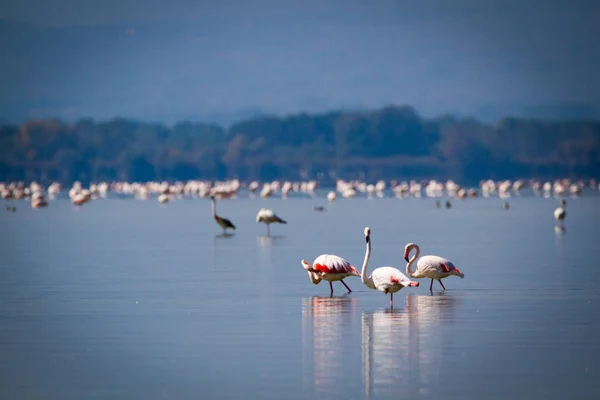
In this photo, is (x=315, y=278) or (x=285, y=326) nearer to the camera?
(x=285, y=326)

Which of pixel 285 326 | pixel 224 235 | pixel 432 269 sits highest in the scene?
pixel 224 235

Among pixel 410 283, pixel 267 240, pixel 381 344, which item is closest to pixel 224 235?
pixel 267 240

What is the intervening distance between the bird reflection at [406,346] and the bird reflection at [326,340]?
0.70 feet

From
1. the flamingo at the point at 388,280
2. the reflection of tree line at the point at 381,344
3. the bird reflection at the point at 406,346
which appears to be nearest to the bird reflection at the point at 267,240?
the reflection of tree line at the point at 381,344

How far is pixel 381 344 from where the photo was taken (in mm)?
11086

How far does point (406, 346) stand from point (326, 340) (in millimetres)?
900

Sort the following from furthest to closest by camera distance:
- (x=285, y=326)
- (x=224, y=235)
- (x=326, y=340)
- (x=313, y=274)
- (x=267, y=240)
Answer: (x=224, y=235) < (x=267, y=240) < (x=313, y=274) < (x=285, y=326) < (x=326, y=340)

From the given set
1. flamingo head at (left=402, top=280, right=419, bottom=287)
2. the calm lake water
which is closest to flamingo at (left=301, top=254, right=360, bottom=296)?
the calm lake water

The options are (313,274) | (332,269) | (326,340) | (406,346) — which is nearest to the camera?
(406,346)

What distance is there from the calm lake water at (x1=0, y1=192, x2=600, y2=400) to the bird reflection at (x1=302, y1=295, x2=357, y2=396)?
23 millimetres

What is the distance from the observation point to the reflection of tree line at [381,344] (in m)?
9.37

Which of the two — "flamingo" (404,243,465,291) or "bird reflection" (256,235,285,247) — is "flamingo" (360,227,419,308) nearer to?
"flamingo" (404,243,465,291)

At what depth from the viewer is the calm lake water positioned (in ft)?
30.8

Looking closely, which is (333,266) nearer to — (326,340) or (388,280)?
(388,280)
